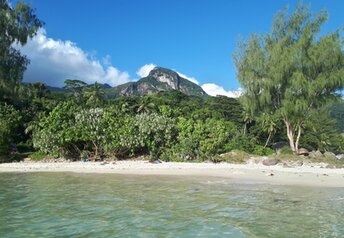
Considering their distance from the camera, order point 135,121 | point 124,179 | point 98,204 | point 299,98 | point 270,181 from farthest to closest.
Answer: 1. point 299,98
2. point 135,121
3. point 124,179
4. point 270,181
5. point 98,204

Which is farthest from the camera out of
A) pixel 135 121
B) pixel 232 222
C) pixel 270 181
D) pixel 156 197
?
pixel 135 121

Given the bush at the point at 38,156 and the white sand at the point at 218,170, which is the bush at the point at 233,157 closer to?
the white sand at the point at 218,170

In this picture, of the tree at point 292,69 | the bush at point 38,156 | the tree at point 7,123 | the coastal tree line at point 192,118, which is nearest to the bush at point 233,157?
the coastal tree line at point 192,118

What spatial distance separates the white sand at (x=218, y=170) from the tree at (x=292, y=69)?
23.8 ft

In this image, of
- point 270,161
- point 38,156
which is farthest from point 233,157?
point 38,156

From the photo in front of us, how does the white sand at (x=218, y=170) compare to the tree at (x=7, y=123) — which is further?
the tree at (x=7, y=123)

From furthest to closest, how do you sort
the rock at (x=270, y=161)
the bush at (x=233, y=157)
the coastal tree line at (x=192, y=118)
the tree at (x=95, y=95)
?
the tree at (x=95, y=95), the coastal tree line at (x=192, y=118), the bush at (x=233, y=157), the rock at (x=270, y=161)

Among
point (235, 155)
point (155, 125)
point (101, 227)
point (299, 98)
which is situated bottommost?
point (101, 227)

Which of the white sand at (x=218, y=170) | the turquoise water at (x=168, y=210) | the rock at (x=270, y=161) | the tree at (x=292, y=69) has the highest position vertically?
the tree at (x=292, y=69)

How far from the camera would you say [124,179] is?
646 inches

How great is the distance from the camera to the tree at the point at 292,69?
26203 mm

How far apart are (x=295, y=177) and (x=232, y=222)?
863 cm

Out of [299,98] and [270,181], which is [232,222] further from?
[299,98]

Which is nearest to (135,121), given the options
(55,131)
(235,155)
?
(55,131)
